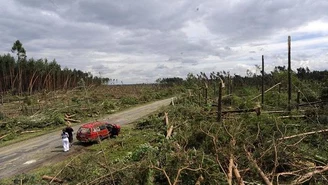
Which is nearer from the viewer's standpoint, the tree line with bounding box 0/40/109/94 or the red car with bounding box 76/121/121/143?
the red car with bounding box 76/121/121/143

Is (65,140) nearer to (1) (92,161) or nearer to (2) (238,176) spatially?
(1) (92,161)

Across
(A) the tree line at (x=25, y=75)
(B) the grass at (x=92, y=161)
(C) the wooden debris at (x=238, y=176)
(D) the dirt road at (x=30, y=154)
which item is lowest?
(D) the dirt road at (x=30, y=154)

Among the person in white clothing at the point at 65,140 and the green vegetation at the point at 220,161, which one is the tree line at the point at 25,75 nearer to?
the person in white clothing at the point at 65,140

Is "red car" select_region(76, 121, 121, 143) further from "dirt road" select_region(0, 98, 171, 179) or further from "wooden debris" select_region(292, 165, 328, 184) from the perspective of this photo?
"wooden debris" select_region(292, 165, 328, 184)

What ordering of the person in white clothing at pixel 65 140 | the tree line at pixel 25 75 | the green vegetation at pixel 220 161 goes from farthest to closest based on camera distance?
the tree line at pixel 25 75 < the person in white clothing at pixel 65 140 < the green vegetation at pixel 220 161

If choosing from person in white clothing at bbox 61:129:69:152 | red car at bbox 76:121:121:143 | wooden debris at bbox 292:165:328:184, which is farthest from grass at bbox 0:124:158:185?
wooden debris at bbox 292:165:328:184

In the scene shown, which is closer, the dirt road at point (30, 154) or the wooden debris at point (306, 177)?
the wooden debris at point (306, 177)

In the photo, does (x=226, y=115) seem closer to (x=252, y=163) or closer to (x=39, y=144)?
(x=252, y=163)

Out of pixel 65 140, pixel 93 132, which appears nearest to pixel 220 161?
pixel 65 140

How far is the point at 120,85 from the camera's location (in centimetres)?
7694

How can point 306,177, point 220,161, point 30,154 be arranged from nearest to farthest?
point 306,177 < point 220,161 < point 30,154

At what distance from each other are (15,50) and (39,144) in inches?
1623

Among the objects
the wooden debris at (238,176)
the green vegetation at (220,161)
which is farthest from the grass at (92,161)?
the wooden debris at (238,176)

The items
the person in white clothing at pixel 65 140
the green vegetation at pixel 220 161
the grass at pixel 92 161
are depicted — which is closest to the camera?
the green vegetation at pixel 220 161
